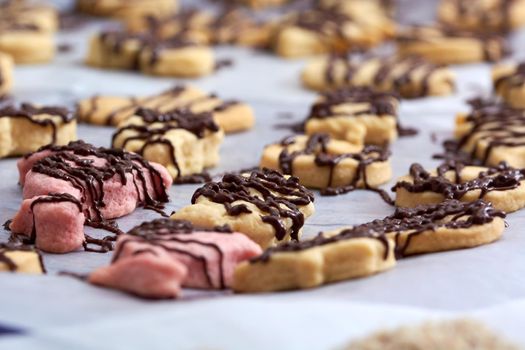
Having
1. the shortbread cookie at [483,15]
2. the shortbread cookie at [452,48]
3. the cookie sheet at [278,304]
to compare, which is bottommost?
the cookie sheet at [278,304]

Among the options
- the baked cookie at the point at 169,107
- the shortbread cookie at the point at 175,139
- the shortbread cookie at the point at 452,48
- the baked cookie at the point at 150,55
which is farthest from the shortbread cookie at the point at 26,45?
the shortbread cookie at the point at 452,48

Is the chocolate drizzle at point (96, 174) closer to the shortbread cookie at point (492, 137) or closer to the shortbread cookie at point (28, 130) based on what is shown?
the shortbread cookie at point (28, 130)

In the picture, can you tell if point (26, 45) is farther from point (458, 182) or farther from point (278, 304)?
point (278, 304)

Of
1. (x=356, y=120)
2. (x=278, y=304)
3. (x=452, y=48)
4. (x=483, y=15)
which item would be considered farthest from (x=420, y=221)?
(x=483, y=15)

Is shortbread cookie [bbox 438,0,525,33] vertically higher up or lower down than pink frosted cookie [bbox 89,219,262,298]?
higher up

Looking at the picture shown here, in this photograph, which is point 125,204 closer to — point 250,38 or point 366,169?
point 366,169

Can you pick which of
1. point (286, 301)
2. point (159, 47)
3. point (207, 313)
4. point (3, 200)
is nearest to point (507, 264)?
point (286, 301)

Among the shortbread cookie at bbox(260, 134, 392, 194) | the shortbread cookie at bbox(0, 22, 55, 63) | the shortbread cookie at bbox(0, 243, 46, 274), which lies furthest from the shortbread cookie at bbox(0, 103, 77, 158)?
the shortbread cookie at bbox(0, 22, 55, 63)

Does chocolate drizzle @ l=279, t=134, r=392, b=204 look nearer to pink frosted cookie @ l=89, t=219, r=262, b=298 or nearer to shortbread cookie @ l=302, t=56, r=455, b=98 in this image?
pink frosted cookie @ l=89, t=219, r=262, b=298
